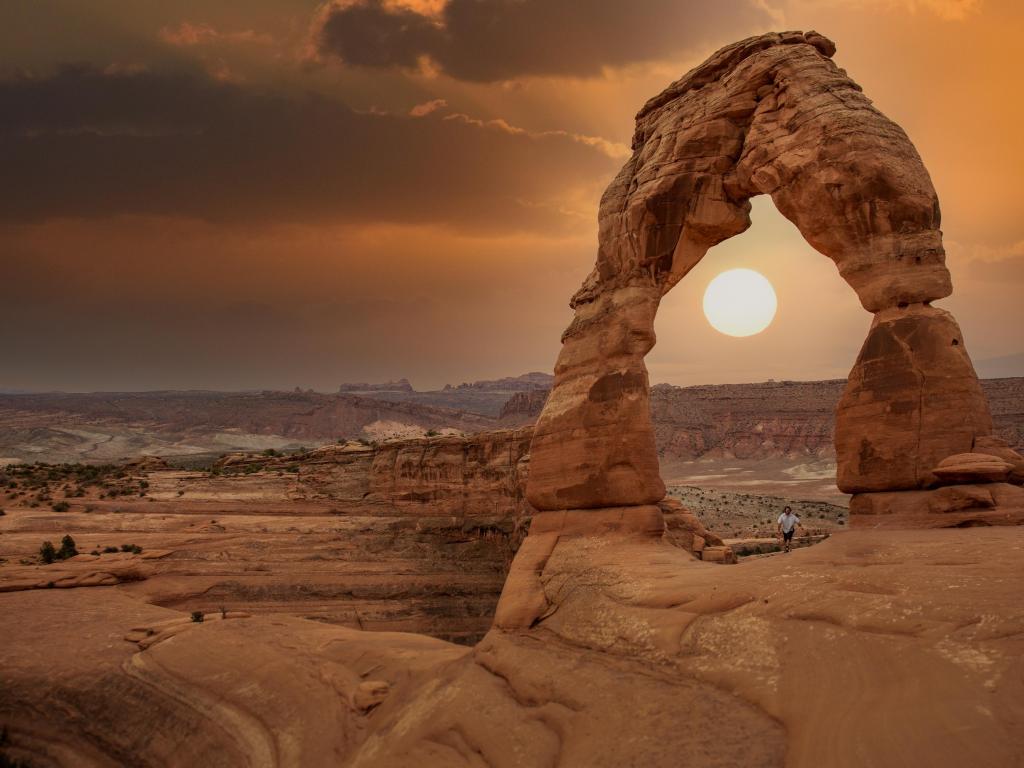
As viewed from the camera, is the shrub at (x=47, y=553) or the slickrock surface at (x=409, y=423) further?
the slickrock surface at (x=409, y=423)

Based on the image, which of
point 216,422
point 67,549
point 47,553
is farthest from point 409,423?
point 47,553

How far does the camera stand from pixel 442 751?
9203 mm

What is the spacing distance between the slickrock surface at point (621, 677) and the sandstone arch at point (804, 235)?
191cm

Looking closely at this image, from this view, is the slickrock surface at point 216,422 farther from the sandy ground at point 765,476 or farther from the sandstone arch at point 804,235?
the sandstone arch at point 804,235

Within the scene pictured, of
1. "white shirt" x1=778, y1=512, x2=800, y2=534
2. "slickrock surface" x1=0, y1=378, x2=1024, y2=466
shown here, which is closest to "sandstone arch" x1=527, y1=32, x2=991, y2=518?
"white shirt" x1=778, y1=512, x2=800, y2=534

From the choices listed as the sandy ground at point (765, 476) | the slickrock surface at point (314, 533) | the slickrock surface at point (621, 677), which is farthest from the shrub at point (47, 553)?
the sandy ground at point (765, 476)

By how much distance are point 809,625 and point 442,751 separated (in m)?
4.83

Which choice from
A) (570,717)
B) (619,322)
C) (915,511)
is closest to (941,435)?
(915,511)

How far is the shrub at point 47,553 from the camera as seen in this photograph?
77.0ft

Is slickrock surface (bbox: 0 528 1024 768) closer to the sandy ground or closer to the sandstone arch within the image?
the sandstone arch

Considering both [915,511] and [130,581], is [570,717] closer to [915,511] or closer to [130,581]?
[915,511]

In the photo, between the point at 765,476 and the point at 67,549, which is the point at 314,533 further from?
the point at 765,476

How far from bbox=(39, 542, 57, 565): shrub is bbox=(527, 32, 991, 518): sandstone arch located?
59.7 feet

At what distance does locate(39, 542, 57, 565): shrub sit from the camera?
2347 centimetres
